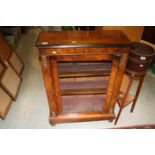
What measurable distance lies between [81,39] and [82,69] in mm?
309

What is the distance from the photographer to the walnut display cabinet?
3.48 ft

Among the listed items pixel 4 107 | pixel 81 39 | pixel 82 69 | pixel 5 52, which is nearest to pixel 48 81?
pixel 82 69

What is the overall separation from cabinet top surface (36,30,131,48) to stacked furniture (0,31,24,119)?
1.06 metres

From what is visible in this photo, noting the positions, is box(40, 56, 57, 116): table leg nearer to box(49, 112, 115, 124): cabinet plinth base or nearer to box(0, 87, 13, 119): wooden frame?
box(49, 112, 115, 124): cabinet plinth base

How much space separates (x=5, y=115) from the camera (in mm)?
1864

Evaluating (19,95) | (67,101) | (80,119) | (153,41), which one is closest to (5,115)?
(19,95)

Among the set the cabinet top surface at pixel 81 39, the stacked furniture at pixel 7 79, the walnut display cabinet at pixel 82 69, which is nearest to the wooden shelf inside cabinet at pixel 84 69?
the walnut display cabinet at pixel 82 69

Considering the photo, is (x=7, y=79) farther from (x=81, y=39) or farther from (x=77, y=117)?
(x=81, y=39)

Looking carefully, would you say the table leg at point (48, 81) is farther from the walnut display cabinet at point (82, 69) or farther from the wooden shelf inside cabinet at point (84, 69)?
the wooden shelf inside cabinet at point (84, 69)

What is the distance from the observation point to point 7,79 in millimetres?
1985

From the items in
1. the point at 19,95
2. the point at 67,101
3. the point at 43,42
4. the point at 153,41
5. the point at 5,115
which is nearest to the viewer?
the point at 43,42

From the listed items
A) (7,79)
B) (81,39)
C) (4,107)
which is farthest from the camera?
(7,79)

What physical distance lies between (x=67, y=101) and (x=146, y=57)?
94 centimetres
